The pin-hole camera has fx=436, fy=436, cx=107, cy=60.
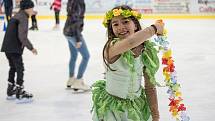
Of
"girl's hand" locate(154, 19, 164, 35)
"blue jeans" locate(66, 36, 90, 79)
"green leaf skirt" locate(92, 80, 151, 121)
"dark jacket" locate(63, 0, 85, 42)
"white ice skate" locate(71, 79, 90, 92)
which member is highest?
"girl's hand" locate(154, 19, 164, 35)

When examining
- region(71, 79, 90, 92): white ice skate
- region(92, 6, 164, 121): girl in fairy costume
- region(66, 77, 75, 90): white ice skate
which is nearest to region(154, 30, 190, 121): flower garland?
region(92, 6, 164, 121): girl in fairy costume

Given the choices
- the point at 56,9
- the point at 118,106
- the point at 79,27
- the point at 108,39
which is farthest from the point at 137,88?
the point at 56,9

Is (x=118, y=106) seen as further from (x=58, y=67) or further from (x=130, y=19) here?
(x=58, y=67)

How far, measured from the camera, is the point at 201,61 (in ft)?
25.6

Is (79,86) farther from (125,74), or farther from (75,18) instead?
(125,74)

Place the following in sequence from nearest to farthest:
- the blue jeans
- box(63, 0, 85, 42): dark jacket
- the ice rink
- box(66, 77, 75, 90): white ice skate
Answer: the ice rink < box(63, 0, 85, 42): dark jacket < the blue jeans < box(66, 77, 75, 90): white ice skate

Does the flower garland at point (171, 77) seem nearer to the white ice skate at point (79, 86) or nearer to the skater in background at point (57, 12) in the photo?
the white ice skate at point (79, 86)

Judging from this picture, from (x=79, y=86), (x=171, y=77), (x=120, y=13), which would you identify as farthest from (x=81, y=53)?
(x=120, y=13)

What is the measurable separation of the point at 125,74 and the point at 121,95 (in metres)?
0.13

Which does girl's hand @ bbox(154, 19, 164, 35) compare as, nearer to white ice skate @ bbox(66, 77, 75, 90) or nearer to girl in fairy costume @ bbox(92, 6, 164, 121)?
girl in fairy costume @ bbox(92, 6, 164, 121)

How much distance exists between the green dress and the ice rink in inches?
28.3

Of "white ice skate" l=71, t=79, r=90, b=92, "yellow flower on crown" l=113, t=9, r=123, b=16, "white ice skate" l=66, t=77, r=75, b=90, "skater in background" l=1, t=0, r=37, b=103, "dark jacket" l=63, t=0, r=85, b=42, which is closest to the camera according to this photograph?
"yellow flower on crown" l=113, t=9, r=123, b=16

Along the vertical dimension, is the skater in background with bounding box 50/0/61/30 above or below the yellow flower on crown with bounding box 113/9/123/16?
below

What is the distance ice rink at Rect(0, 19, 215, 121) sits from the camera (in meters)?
4.88
